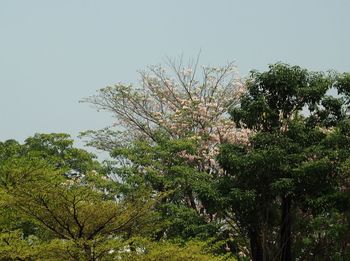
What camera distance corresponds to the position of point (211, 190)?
50.1 ft

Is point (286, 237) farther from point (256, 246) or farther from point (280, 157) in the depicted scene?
point (280, 157)

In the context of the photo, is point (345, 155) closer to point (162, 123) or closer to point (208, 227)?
point (208, 227)

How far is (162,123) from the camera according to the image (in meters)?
22.7

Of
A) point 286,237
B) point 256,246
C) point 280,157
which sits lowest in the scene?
point 256,246

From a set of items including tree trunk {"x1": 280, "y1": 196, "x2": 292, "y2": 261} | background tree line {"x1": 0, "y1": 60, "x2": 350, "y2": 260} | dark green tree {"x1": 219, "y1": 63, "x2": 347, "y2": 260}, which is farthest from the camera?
tree trunk {"x1": 280, "y1": 196, "x2": 292, "y2": 261}

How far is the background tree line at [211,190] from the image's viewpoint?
11070mm

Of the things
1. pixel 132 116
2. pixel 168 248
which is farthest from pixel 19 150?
pixel 168 248

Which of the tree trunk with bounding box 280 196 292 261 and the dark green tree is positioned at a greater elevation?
the dark green tree

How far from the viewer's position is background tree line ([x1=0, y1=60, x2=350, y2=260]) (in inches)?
436

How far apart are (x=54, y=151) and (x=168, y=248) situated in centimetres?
1163

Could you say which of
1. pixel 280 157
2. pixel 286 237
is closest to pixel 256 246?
Answer: pixel 286 237

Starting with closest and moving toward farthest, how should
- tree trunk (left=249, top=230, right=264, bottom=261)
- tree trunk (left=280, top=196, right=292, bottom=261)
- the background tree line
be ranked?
the background tree line < tree trunk (left=280, top=196, right=292, bottom=261) < tree trunk (left=249, top=230, right=264, bottom=261)

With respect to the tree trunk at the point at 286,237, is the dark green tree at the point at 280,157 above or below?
above

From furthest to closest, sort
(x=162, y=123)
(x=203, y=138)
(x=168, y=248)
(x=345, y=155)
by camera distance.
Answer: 1. (x=162, y=123)
2. (x=203, y=138)
3. (x=345, y=155)
4. (x=168, y=248)
